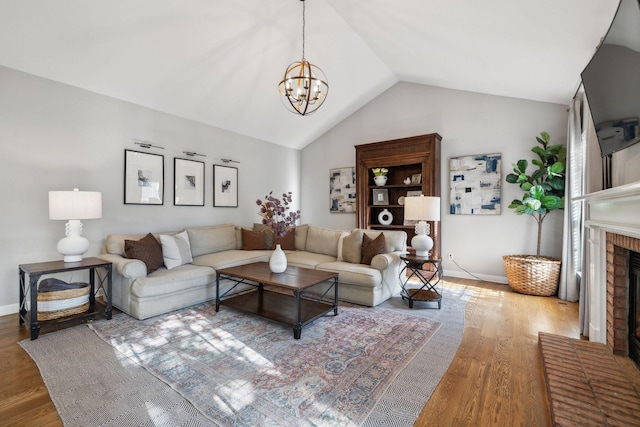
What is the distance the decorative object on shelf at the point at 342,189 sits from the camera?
235 inches

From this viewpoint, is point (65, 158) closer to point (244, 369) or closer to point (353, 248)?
point (244, 369)

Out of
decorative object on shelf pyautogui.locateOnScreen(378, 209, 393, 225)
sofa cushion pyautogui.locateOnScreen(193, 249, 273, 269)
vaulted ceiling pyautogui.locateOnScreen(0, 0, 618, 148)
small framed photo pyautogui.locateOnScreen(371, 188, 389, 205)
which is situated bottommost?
sofa cushion pyautogui.locateOnScreen(193, 249, 273, 269)

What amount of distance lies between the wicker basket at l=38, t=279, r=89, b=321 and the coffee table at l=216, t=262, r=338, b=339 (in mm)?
1243

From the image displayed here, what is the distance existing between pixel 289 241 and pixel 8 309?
329 cm

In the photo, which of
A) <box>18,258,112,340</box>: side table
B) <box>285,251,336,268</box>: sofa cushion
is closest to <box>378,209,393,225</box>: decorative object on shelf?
<box>285,251,336,268</box>: sofa cushion

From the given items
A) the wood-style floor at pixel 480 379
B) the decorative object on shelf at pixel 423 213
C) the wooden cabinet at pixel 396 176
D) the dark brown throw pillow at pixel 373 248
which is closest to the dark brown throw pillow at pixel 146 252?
the wood-style floor at pixel 480 379

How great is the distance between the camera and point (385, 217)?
17.7ft

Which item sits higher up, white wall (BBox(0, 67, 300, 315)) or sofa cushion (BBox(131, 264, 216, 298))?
white wall (BBox(0, 67, 300, 315))

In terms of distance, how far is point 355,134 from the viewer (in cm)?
597

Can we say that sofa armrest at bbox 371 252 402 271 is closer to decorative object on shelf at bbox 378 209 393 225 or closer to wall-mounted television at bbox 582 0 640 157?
decorative object on shelf at bbox 378 209 393 225

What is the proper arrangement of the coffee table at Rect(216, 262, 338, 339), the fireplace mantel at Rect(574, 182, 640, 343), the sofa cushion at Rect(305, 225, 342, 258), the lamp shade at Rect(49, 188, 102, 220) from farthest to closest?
the sofa cushion at Rect(305, 225, 342, 258) < the lamp shade at Rect(49, 188, 102, 220) < the coffee table at Rect(216, 262, 338, 339) < the fireplace mantel at Rect(574, 182, 640, 343)

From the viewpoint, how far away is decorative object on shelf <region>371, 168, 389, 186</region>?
5.32 m

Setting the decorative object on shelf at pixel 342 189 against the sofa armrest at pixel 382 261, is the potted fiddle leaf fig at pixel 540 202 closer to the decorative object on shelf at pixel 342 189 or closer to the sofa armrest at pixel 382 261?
the sofa armrest at pixel 382 261

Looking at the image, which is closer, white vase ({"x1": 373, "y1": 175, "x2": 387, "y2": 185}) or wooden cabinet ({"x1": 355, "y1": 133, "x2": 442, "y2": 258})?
wooden cabinet ({"x1": 355, "y1": 133, "x2": 442, "y2": 258})
